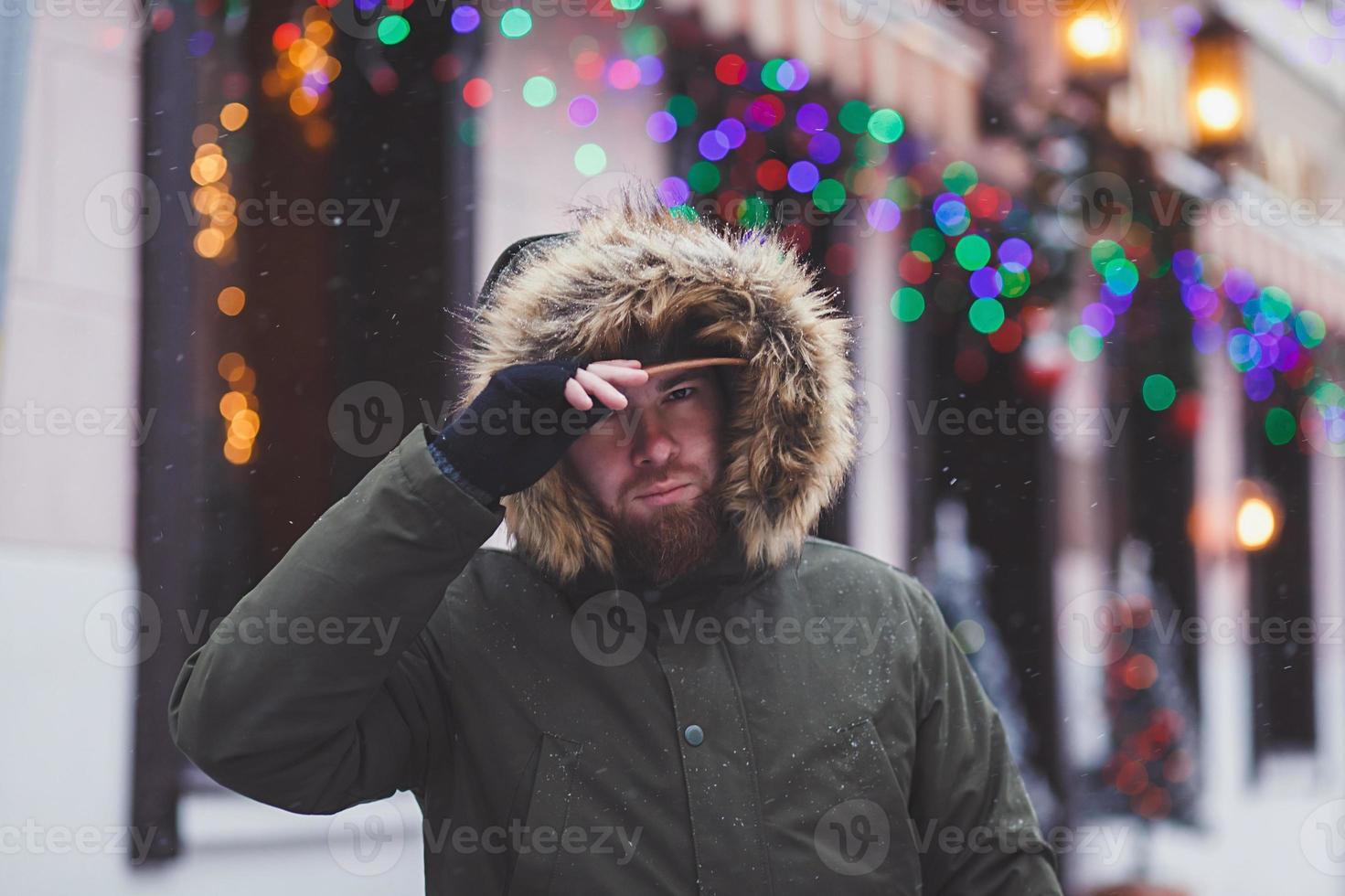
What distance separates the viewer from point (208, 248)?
306 centimetres

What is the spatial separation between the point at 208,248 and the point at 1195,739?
5148 millimetres

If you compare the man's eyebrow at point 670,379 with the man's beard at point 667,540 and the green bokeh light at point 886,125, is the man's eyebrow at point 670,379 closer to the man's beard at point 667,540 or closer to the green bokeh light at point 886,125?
the man's beard at point 667,540

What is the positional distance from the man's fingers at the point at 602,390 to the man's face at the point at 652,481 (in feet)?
0.60

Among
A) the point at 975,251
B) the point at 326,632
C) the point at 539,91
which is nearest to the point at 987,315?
the point at 975,251

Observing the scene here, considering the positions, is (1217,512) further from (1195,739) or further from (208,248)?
(208,248)

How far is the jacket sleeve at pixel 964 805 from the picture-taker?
1886 millimetres
